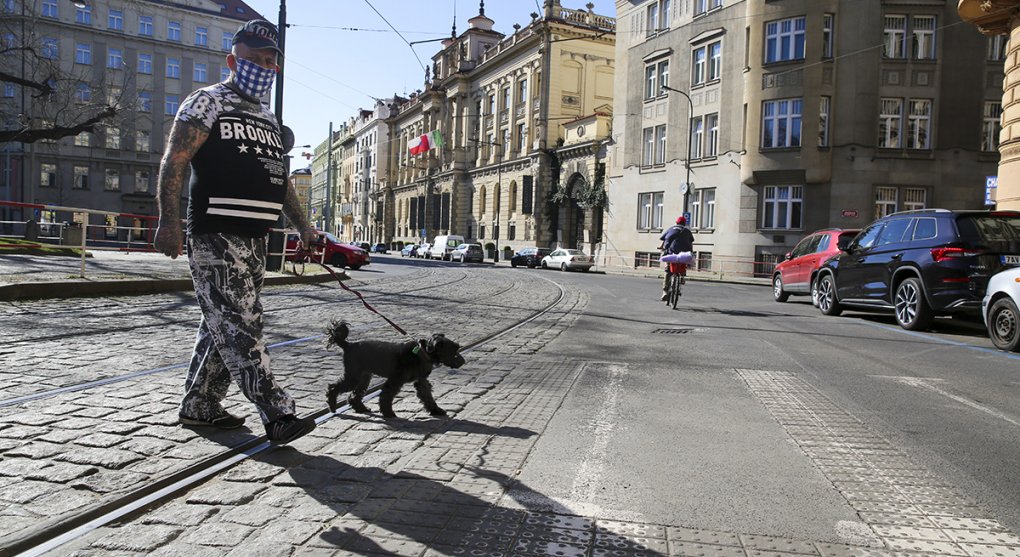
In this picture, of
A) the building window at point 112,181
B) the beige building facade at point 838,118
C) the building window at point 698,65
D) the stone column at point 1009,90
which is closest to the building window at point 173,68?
the building window at point 112,181

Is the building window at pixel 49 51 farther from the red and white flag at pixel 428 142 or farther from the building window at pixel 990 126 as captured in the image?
the red and white flag at pixel 428 142

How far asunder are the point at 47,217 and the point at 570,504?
39.6 meters

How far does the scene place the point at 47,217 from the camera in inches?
1389

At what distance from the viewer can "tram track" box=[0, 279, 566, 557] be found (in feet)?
8.57

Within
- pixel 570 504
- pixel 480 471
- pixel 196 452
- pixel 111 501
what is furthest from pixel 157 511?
pixel 570 504

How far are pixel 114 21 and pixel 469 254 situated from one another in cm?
3511

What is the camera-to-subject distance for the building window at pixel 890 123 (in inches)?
1224

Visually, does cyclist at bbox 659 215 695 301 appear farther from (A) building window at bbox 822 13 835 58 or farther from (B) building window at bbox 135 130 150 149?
(B) building window at bbox 135 130 150 149

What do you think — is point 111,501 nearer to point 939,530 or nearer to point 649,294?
point 939,530

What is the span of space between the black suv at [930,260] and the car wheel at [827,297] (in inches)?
32.0

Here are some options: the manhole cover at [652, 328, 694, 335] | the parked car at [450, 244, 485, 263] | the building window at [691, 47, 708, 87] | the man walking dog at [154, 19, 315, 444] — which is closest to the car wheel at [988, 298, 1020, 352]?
the manhole cover at [652, 328, 694, 335]

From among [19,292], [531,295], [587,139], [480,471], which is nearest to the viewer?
[480,471]

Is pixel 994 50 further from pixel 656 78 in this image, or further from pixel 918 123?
pixel 656 78

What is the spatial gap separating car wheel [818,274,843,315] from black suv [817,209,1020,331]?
812 mm
